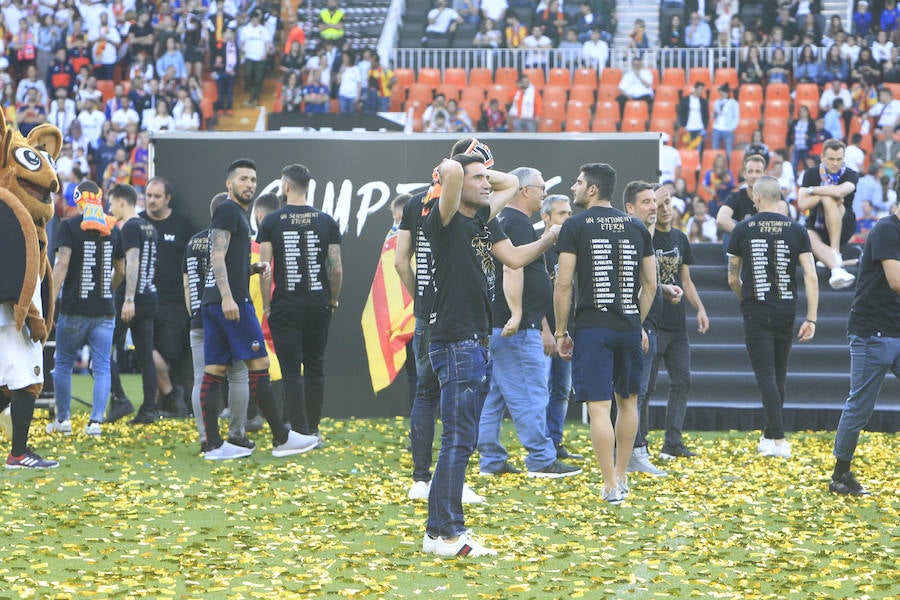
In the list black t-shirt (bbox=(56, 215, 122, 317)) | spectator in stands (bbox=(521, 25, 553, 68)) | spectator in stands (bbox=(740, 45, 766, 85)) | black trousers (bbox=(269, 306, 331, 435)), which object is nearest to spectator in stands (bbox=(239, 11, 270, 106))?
spectator in stands (bbox=(521, 25, 553, 68))

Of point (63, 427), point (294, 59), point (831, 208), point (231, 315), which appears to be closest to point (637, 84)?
point (294, 59)

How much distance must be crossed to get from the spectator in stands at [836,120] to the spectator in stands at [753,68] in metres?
1.63

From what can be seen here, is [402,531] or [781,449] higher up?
[402,531]

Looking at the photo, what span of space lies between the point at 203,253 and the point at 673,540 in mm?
4443

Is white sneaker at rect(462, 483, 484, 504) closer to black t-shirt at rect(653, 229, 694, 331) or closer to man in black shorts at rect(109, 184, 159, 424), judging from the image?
black t-shirt at rect(653, 229, 694, 331)

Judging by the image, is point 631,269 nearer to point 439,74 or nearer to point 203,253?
point 203,253

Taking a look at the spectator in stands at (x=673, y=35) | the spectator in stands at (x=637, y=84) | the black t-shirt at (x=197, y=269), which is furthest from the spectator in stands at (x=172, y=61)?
the black t-shirt at (x=197, y=269)

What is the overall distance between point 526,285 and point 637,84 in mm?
12927

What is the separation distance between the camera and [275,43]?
2284cm

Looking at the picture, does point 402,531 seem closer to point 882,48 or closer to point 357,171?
point 357,171

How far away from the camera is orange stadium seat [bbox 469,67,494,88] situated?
2086 centimetres

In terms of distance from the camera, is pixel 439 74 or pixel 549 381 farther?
pixel 439 74

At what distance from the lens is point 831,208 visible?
1155cm

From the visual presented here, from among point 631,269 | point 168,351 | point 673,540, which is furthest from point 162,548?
point 168,351
